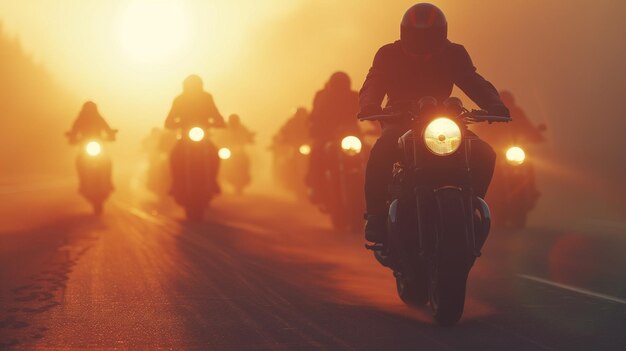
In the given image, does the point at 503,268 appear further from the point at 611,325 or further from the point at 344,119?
the point at 344,119

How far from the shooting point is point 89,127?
803 inches

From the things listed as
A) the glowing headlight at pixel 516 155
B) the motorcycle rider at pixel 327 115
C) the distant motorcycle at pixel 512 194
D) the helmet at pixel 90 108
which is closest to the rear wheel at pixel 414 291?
the glowing headlight at pixel 516 155

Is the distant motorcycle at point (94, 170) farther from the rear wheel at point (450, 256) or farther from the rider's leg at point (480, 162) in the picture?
the rear wheel at point (450, 256)

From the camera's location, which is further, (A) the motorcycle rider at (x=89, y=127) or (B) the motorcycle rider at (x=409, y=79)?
(A) the motorcycle rider at (x=89, y=127)

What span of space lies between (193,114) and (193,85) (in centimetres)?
66

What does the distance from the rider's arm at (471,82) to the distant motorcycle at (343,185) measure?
302 inches

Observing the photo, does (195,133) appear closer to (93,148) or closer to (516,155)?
(93,148)

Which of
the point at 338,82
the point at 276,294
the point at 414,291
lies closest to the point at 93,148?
the point at 338,82

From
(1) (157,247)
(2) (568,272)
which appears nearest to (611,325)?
(2) (568,272)

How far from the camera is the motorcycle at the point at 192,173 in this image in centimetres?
1841

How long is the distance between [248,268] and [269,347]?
437 centimetres

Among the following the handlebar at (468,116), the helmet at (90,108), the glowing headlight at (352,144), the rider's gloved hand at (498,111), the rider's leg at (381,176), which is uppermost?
the helmet at (90,108)

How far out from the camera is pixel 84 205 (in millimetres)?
24328

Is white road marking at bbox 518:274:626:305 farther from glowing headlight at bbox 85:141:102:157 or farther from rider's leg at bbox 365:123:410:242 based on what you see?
glowing headlight at bbox 85:141:102:157
